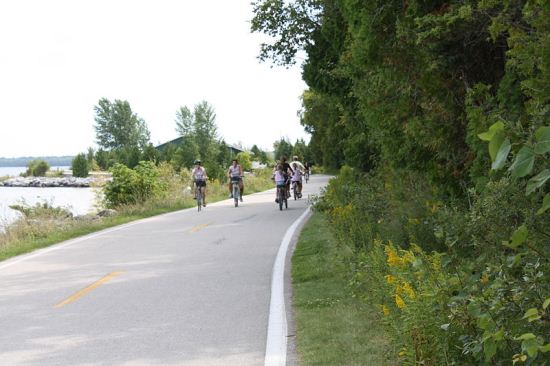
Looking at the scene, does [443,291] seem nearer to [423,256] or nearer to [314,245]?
[423,256]

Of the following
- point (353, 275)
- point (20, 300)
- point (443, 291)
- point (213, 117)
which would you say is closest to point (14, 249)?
point (20, 300)

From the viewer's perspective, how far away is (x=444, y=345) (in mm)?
4438

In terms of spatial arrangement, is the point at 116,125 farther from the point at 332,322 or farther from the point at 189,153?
the point at 332,322

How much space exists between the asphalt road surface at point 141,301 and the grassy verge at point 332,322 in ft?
1.49

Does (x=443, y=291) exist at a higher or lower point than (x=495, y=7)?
lower

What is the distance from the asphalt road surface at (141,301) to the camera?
617 centimetres

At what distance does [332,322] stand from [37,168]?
479ft

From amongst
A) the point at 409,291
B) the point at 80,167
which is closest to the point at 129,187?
the point at 409,291

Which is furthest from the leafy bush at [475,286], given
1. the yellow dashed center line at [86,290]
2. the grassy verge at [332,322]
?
the yellow dashed center line at [86,290]

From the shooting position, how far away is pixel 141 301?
27.7ft

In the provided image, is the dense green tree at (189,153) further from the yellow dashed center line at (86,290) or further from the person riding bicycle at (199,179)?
the yellow dashed center line at (86,290)

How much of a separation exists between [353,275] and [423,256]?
2.54m

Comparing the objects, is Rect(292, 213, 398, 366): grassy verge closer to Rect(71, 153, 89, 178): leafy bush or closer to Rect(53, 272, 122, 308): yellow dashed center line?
Rect(53, 272, 122, 308): yellow dashed center line

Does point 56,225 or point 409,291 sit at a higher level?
point 409,291
